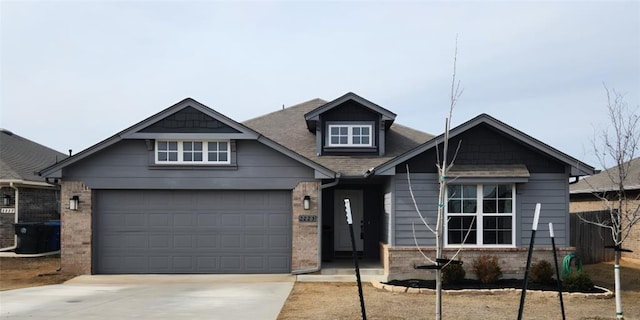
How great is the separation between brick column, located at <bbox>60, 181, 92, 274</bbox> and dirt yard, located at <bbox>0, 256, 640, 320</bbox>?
1.36 feet

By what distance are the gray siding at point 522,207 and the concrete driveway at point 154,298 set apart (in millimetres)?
3266

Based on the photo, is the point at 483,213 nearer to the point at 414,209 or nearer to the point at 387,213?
the point at 414,209

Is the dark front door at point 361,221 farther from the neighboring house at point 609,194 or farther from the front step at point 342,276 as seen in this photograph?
the neighboring house at point 609,194

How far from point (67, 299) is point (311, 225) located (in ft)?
20.0

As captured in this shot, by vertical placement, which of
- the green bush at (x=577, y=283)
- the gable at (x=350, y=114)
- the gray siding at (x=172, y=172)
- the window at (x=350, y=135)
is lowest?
the green bush at (x=577, y=283)

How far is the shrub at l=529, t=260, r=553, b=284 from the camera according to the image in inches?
503

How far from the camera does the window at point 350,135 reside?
1711cm

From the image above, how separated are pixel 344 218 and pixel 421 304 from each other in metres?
7.05

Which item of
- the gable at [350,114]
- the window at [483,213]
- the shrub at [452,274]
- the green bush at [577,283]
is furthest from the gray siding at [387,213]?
the green bush at [577,283]

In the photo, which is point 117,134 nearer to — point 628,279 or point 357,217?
point 357,217

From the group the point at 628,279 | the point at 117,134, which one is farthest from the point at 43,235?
the point at 628,279

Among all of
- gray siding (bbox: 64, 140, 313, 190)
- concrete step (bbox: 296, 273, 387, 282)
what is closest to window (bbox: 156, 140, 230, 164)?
gray siding (bbox: 64, 140, 313, 190)

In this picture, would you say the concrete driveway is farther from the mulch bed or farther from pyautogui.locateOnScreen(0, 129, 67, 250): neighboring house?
pyautogui.locateOnScreen(0, 129, 67, 250): neighboring house

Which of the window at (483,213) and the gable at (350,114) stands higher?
the gable at (350,114)
